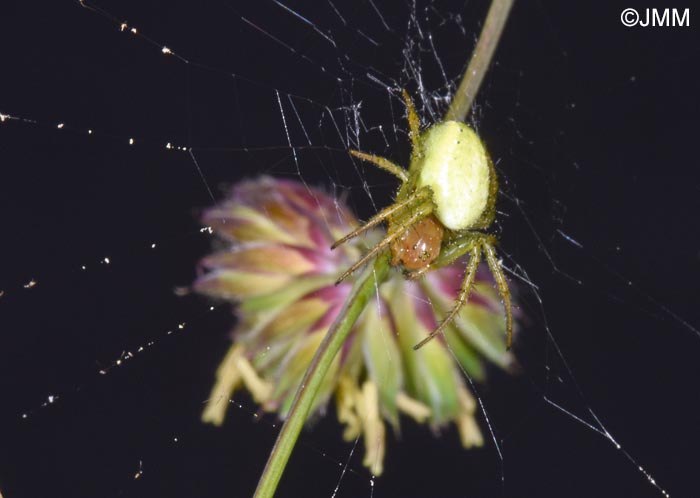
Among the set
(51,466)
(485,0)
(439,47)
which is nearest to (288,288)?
(51,466)

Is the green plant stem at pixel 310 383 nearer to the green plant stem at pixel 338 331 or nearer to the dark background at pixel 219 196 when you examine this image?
the green plant stem at pixel 338 331

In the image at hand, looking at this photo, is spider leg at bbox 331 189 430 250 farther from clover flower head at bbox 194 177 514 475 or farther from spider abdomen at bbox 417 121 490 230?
clover flower head at bbox 194 177 514 475

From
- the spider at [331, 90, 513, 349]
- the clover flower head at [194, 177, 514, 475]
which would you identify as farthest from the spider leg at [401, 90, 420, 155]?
the clover flower head at [194, 177, 514, 475]

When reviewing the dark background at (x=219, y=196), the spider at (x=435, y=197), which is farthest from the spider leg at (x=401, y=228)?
the dark background at (x=219, y=196)

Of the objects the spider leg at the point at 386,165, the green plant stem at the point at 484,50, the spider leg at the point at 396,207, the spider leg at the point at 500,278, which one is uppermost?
the green plant stem at the point at 484,50

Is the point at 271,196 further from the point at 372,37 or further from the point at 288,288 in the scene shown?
the point at 372,37
